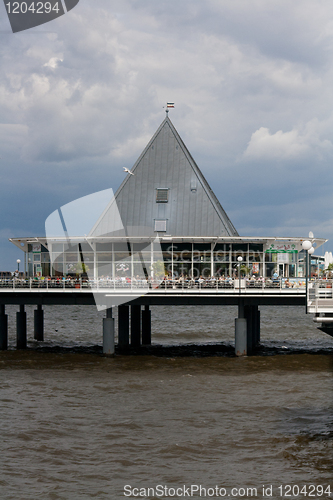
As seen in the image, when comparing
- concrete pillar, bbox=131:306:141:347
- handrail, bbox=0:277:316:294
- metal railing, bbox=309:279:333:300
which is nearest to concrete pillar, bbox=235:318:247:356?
handrail, bbox=0:277:316:294

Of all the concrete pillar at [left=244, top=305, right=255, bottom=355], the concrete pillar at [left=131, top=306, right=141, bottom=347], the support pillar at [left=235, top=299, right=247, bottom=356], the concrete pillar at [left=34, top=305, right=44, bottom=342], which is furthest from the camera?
the concrete pillar at [left=34, top=305, right=44, bottom=342]

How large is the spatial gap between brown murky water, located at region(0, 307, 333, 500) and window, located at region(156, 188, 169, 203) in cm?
2227

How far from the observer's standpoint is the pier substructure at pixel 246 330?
4238 cm

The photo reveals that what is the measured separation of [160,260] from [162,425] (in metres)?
29.5

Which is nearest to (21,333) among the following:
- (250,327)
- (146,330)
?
(146,330)

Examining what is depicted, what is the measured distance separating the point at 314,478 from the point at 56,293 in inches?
1185

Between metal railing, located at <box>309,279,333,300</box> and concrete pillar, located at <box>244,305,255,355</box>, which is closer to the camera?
metal railing, located at <box>309,279,333,300</box>

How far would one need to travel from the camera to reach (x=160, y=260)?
52781mm

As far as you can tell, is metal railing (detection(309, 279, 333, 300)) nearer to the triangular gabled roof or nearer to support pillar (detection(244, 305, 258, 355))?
support pillar (detection(244, 305, 258, 355))

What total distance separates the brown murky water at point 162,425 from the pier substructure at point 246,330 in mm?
1490

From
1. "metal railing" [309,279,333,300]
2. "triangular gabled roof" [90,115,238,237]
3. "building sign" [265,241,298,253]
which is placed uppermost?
"triangular gabled roof" [90,115,238,237]

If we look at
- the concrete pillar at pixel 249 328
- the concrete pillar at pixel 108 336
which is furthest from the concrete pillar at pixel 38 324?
the concrete pillar at pixel 249 328

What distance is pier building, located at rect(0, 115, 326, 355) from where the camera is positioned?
143 ft

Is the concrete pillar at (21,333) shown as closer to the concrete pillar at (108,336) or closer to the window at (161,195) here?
the concrete pillar at (108,336)
